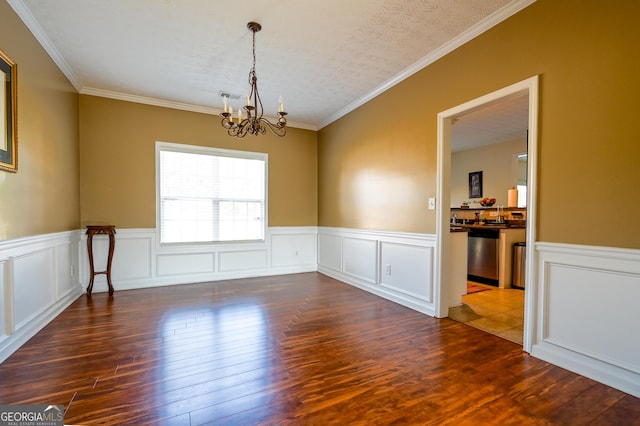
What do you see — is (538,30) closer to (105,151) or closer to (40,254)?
(40,254)

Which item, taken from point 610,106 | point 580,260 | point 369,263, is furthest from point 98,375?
point 610,106

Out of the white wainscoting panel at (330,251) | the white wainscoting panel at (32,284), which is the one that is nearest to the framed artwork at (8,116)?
the white wainscoting panel at (32,284)

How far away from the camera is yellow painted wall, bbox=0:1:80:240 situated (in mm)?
2291

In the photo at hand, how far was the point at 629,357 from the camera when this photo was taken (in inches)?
71.0

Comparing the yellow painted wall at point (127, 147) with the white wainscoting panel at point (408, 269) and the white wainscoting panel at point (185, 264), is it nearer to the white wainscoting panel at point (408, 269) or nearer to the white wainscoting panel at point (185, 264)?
the white wainscoting panel at point (185, 264)

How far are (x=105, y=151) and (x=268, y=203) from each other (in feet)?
8.03

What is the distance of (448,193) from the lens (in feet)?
10.0

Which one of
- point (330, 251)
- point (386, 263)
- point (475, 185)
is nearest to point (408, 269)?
point (386, 263)

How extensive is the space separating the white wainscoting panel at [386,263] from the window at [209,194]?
1.41 m

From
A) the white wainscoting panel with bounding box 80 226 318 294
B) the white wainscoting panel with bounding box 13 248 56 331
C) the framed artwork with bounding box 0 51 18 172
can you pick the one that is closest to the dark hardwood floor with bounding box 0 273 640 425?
the white wainscoting panel with bounding box 13 248 56 331

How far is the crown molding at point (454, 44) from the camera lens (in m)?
2.35

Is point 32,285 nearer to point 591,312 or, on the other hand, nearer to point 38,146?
point 38,146

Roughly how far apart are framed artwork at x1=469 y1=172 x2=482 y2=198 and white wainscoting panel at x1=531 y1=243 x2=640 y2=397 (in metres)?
5.04

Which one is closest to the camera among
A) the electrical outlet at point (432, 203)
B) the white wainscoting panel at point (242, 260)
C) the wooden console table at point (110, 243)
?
the electrical outlet at point (432, 203)
